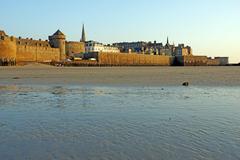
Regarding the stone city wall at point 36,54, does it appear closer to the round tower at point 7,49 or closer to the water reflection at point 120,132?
the round tower at point 7,49

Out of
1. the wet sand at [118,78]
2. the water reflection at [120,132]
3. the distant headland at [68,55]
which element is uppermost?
the distant headland at [68,55]

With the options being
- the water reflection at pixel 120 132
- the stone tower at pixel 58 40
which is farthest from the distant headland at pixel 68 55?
the water reflection at pixel 120 132

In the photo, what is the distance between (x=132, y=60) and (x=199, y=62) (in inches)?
1613

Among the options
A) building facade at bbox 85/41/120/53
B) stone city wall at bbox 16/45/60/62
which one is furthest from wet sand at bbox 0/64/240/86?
building facade at bbox 85/41/120/53

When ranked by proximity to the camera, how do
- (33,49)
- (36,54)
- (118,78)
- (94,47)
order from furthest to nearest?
(94,47)
(36,54)
(33,49)
(118,78)

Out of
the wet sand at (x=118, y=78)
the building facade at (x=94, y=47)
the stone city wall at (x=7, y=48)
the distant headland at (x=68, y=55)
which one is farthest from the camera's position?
the building facade at (x=94, y=47)

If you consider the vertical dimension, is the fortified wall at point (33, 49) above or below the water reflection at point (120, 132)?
above

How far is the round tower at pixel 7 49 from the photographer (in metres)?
73.5

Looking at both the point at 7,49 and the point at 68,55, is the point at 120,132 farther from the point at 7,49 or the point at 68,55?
the point at 68,55

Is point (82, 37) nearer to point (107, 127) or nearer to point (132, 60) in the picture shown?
point (132, 60)

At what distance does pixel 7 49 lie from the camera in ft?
250

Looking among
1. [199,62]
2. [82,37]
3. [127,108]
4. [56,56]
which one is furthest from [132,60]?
[127,108]

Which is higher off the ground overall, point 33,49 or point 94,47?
point 94,47

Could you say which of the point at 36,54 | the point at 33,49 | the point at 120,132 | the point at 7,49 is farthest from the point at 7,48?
the point at 120,132
